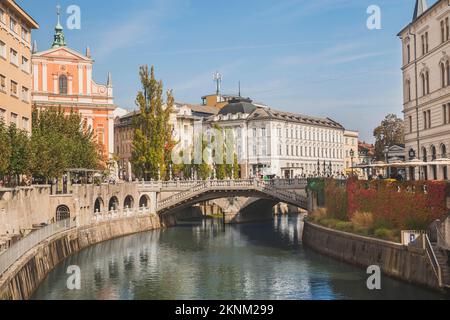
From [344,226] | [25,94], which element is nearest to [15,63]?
[25,94]

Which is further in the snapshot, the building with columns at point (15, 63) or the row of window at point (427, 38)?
the row of window at point (427, 38)

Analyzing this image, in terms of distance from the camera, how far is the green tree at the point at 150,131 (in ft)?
287

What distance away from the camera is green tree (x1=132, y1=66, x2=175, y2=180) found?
8744 cm

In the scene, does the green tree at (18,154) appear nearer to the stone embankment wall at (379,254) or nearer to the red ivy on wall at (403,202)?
the stone embankment wall at (379,254)

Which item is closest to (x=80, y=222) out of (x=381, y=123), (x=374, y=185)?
(x=374, y=185)

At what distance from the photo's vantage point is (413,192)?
4378cm

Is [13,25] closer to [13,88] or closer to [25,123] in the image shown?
[13,88]

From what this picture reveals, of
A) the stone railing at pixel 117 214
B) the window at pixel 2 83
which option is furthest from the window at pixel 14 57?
the stone railing at pixel 117 214

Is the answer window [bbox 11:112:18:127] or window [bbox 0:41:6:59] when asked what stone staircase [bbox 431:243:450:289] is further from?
window [bbox 11:112:18:127]

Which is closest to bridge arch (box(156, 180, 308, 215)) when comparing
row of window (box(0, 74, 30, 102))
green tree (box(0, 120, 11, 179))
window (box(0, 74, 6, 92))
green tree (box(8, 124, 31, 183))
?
row of window (box(0, 74, 30, 102))

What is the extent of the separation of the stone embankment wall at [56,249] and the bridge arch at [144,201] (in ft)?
8.58
